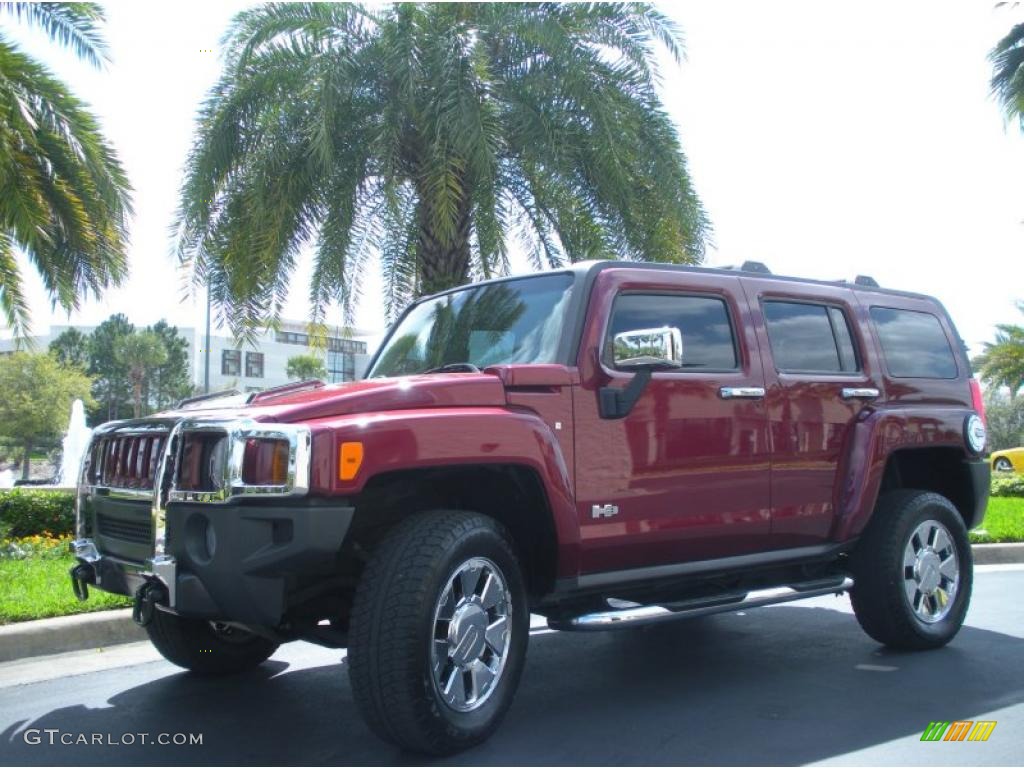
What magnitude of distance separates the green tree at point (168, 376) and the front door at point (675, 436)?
77.2m

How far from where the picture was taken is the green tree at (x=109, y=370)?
78750mm

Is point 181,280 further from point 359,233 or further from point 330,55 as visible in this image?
point 330,55

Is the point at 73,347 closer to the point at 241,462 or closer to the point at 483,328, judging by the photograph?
the point at 483,328

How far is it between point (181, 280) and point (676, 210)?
5.81 m

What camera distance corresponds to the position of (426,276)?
12.7 m

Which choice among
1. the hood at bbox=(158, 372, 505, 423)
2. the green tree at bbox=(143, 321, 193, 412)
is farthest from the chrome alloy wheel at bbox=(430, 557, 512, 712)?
the green tree at bbox=(143, 321, 193, 412)

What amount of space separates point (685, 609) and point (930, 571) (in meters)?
2.02

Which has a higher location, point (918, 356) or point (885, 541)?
point (918, 356)

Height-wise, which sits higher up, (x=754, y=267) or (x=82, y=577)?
(x=754, y=267)

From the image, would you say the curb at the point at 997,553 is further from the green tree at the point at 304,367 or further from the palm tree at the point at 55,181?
the green tree at the point at 304,367

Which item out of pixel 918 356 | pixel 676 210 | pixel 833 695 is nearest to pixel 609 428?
pixel 833 695

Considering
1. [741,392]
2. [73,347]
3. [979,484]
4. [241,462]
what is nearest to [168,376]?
[73,347]

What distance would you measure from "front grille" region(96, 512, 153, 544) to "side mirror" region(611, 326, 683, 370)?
2086 mm

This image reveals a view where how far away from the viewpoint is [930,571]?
6059 mm
